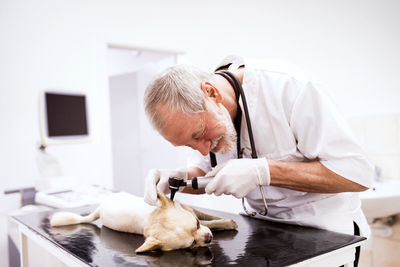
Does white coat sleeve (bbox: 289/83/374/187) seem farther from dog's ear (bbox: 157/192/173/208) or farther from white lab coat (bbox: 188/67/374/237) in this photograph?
dog's ear (bbox: 157/192/173/208)

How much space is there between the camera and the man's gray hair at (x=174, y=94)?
1048mm

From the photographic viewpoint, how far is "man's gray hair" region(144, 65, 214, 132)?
3.44ft

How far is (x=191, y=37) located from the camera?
3793 millimetres

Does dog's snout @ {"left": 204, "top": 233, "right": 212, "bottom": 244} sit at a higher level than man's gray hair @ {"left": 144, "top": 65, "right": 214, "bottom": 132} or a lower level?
lower

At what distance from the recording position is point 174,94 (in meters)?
1.04

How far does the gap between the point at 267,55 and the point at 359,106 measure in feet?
4.31

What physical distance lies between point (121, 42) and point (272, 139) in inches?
99.2

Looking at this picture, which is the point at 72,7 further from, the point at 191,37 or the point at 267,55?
the point at 267,55

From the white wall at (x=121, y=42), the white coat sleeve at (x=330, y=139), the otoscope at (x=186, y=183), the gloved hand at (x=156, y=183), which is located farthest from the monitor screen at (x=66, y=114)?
the white coat sleeve at (x=330, y=139)

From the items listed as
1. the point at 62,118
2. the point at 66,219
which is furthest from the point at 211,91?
the point at 62,118

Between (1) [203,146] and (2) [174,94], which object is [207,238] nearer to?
(1) [203,146]

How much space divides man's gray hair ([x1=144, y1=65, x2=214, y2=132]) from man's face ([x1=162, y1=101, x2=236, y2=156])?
0.02 meters

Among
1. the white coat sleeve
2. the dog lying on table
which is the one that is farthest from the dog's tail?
the white coat sleeve

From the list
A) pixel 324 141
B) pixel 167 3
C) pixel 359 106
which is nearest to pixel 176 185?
pixel 324 141
